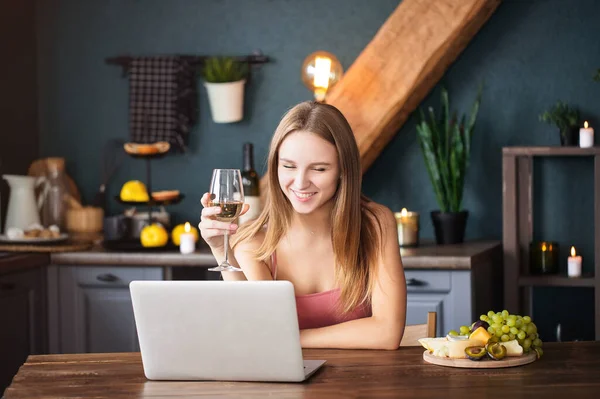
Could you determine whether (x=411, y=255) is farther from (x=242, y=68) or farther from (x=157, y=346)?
(x=157, y=346)

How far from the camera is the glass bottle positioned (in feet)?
14.8

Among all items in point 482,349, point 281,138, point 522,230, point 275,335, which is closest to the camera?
point 275,335

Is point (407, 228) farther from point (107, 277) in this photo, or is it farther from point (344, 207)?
point (344, 207)

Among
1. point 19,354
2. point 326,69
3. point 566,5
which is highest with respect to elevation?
point 566,5

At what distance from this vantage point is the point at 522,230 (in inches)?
166

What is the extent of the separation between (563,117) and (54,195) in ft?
7.74

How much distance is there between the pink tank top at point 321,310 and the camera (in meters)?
2.62

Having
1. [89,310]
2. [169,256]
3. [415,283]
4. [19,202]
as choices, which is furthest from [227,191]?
[19,202]

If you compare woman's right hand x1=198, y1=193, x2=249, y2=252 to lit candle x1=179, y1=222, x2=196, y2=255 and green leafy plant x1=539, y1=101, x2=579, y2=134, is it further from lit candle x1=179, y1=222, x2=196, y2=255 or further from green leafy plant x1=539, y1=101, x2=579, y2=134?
green leafy plant x1=539, y1=101, x2=579, y2=134

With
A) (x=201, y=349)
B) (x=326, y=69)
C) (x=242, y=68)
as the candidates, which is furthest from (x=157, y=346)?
(x=242, y=68)

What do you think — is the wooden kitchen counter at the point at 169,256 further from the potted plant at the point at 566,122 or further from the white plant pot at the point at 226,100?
the white plant pot at the point at 226,100

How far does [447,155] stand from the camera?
165 inches

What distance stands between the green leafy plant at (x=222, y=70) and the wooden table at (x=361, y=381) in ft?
8.15

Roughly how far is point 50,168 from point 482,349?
2.98 meters
